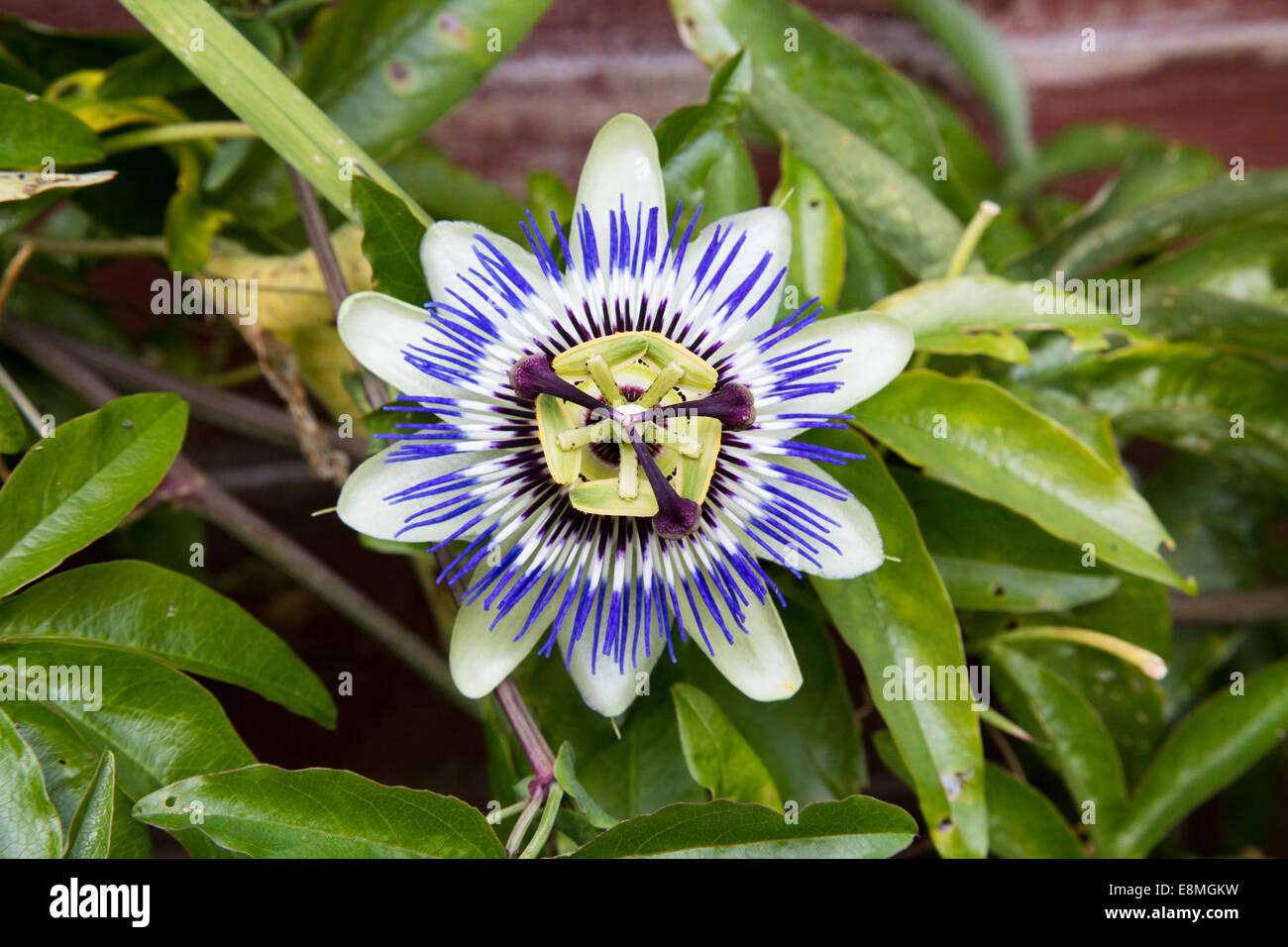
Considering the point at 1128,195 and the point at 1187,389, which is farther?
the point at 1128,195

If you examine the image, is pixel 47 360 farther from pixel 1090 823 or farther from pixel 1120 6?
pixel 1120 6

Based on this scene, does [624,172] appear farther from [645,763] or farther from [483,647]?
[645,763]

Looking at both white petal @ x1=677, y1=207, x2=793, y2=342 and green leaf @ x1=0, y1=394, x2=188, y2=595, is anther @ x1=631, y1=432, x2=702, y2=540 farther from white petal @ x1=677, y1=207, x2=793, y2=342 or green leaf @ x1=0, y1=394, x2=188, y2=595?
green leaf @ x1=0, y1=394, x2=188, y2=595

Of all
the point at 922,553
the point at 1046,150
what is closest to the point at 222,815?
the point at 922,553

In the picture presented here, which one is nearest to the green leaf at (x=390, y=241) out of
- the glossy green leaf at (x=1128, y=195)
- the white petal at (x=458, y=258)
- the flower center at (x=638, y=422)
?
the white petal at (x=458, y=258)

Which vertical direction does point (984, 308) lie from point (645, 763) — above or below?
above

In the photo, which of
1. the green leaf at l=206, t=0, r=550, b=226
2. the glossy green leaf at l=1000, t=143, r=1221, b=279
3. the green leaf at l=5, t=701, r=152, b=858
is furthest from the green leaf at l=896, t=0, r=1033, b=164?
the green leaf at l=5, t=701, r=152, b=858

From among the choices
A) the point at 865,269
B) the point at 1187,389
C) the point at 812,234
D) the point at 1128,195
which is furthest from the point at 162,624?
the point at 1128,195
